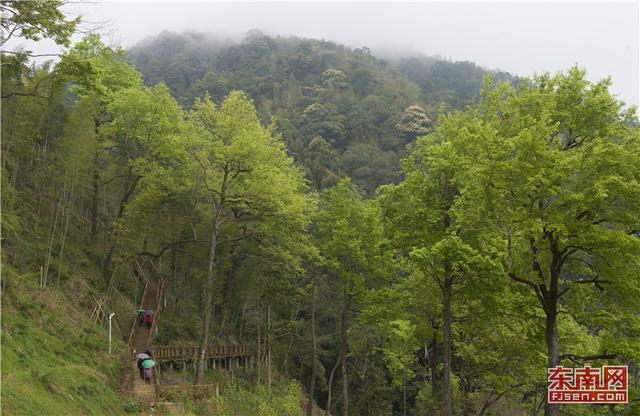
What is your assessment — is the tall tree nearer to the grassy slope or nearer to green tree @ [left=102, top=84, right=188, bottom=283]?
green tree @ [left=102, top=84, right=188, bottom=283]

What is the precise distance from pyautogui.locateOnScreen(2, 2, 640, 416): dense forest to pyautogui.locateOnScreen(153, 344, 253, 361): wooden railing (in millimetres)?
1422

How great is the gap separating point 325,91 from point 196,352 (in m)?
76.0

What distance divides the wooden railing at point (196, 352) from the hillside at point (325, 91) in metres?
29.2

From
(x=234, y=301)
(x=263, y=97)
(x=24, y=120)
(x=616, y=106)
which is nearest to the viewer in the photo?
(x=616, y=106)

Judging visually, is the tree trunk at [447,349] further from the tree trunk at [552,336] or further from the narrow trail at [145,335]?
the narrow trail at [145,335]

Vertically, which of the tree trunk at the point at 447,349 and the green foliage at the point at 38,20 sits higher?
the green foliage at the point at 38,20

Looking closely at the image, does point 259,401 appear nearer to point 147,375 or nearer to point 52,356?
point 147,375

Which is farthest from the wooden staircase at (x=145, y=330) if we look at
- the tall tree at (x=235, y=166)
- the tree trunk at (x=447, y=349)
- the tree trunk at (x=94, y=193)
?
the tree trunk at (x=447, y=349)

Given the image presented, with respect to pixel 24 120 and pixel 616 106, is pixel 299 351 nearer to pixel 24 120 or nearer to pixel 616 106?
pixel 24 120

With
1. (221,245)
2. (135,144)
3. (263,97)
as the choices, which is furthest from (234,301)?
(263,97)

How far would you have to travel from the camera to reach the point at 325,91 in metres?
94.1

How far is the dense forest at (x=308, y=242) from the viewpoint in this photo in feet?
39.6

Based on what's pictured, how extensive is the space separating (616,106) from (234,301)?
25165mm

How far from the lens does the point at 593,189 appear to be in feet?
36.6
